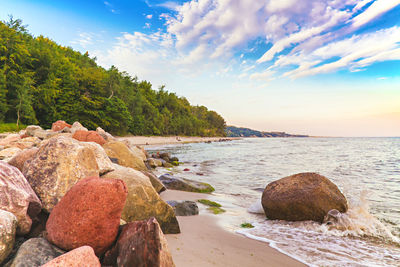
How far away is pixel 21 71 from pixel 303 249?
145ft

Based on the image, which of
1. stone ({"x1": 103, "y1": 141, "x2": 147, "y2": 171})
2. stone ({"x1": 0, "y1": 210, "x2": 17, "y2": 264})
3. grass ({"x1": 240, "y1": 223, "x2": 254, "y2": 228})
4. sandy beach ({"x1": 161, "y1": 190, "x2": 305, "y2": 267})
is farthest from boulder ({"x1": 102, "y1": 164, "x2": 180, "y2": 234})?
stone ({"x1": 103, "y1": 141, "x2": 147, "y2": 171})

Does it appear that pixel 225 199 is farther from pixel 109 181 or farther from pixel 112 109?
pixel 112 109

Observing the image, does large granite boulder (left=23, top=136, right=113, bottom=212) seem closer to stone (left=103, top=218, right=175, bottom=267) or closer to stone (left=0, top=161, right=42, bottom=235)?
stone (left=0, top=161, right=42, bottom=235)

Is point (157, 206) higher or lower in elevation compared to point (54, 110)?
lower

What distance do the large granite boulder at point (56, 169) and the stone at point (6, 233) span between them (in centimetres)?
67

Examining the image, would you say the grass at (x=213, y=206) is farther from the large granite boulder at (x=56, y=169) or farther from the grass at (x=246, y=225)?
the large granite boulder at (x=56, y=169)

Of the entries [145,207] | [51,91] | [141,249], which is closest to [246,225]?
[145,207]

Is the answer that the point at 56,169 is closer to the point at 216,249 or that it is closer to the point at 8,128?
the point at 216,249

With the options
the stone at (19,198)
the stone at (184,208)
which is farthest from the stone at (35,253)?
the stone at (184,208)

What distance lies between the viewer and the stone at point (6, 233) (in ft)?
6.15

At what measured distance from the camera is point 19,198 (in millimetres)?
2361

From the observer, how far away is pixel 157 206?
3666 millimetres

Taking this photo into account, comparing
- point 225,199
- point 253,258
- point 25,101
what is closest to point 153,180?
point 225,199

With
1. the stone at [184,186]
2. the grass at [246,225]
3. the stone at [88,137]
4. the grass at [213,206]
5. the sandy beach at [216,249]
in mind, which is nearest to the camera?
the sandy beach at [216,249]
